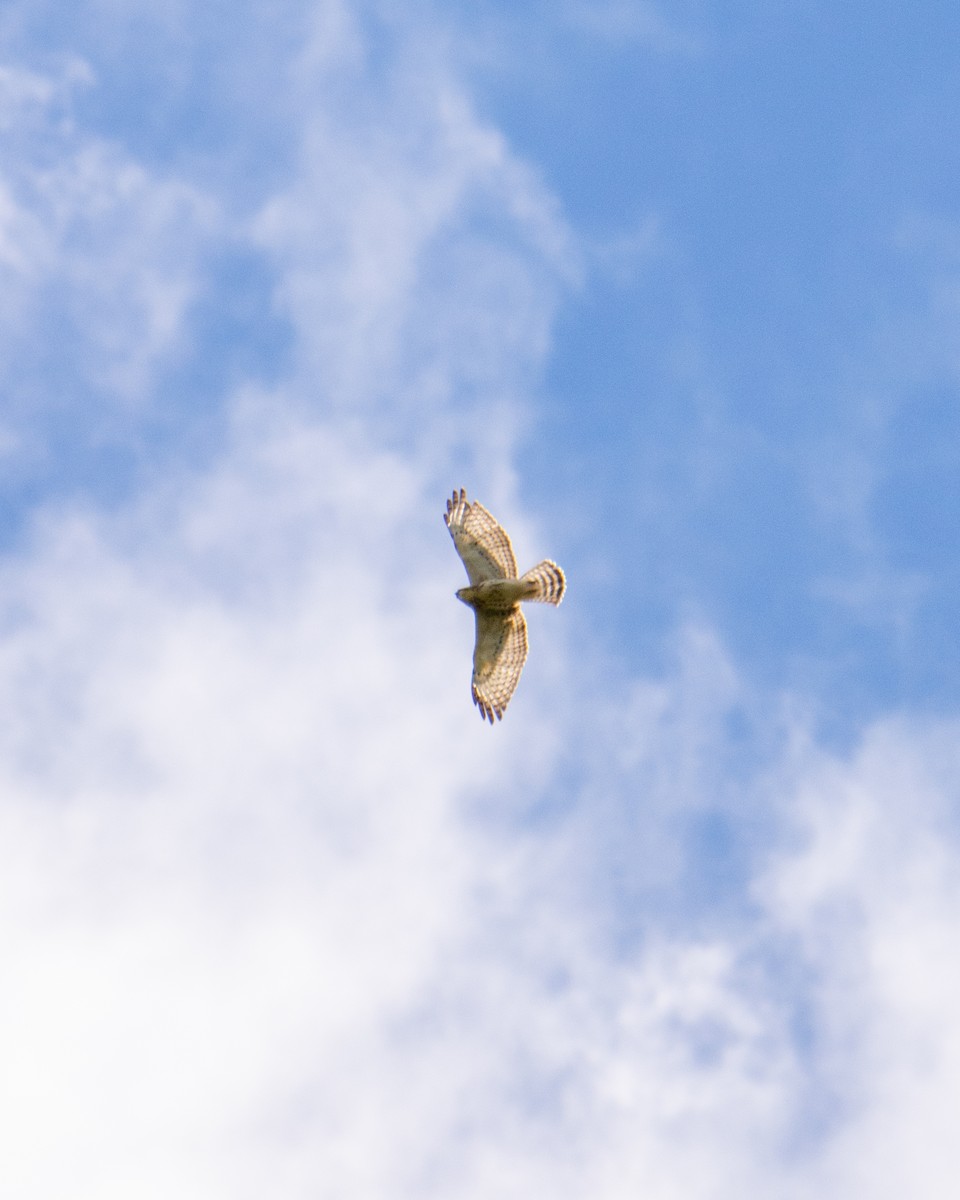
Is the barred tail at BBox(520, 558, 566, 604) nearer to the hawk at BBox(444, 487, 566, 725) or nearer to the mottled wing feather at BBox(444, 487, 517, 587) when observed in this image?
the hawk at BBox(444, 487, 566, 725)

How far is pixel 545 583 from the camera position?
30938mm

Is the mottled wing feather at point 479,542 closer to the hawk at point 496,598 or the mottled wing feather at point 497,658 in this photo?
the hawk at point 496,598

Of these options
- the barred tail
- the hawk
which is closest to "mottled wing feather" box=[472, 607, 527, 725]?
the hawk

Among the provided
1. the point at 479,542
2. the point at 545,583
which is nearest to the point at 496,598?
the point at 545,583

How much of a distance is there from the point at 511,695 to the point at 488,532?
3097 millimetres

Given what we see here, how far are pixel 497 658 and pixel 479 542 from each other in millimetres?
2215

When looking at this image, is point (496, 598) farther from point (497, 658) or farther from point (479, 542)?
point (479, 542)

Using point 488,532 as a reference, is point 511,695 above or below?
below

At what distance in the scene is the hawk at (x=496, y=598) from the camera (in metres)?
30.9

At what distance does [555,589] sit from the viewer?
3100cm

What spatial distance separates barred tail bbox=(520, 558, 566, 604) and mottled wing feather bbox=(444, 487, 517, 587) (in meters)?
0.57

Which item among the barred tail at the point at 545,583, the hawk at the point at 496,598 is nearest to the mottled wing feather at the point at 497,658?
the hawk at the point at 496,598

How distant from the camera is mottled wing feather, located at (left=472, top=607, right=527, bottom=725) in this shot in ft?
103

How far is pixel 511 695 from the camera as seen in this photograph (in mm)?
31422
